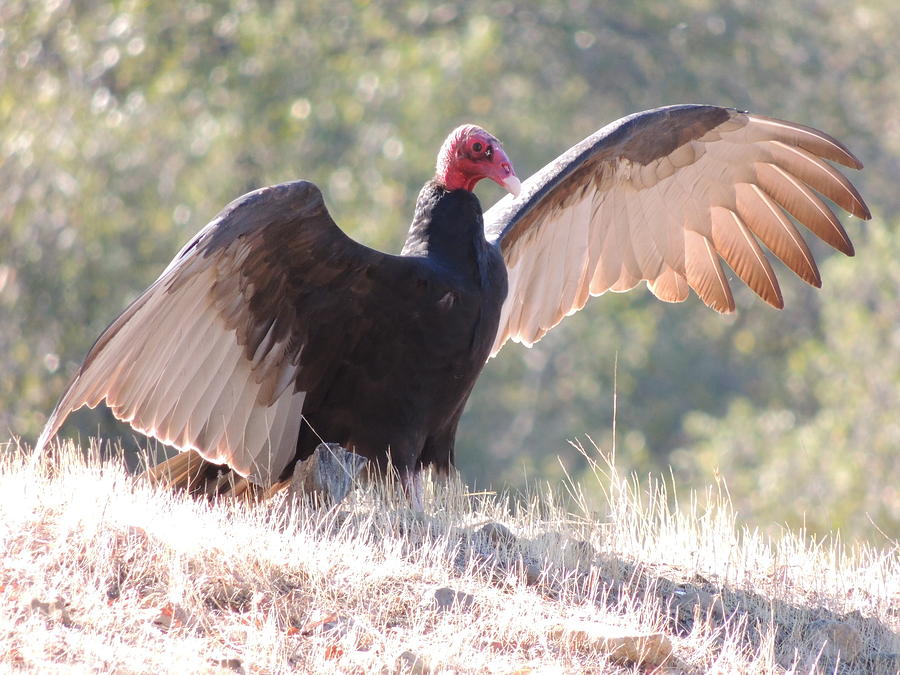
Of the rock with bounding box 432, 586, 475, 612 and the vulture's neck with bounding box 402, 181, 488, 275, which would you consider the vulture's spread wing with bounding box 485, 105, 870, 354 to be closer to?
the vulture's neck with bounding box 402, 181, 488, 275

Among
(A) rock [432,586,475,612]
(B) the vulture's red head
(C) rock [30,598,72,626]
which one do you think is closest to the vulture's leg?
(A) rock [432,586,475,612]

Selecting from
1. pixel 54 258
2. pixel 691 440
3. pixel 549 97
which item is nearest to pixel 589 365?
pixel 691 440

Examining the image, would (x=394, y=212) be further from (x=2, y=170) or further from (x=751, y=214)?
(x=751, y=214)

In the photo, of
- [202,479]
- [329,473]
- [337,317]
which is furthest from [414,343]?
[202,479]

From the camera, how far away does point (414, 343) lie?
4664 mm

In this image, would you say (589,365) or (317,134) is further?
(589,365)

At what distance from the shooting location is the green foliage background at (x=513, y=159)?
11.1 metres

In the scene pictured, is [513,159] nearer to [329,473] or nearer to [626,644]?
[329,473]

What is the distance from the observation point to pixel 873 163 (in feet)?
50.0

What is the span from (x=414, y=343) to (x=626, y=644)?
1.52 m

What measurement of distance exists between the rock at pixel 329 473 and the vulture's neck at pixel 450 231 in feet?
2.49

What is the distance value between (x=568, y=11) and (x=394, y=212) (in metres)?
3.76

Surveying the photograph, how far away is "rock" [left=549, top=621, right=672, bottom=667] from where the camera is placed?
3.50 meters

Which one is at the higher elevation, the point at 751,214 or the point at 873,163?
the point at 873,163
